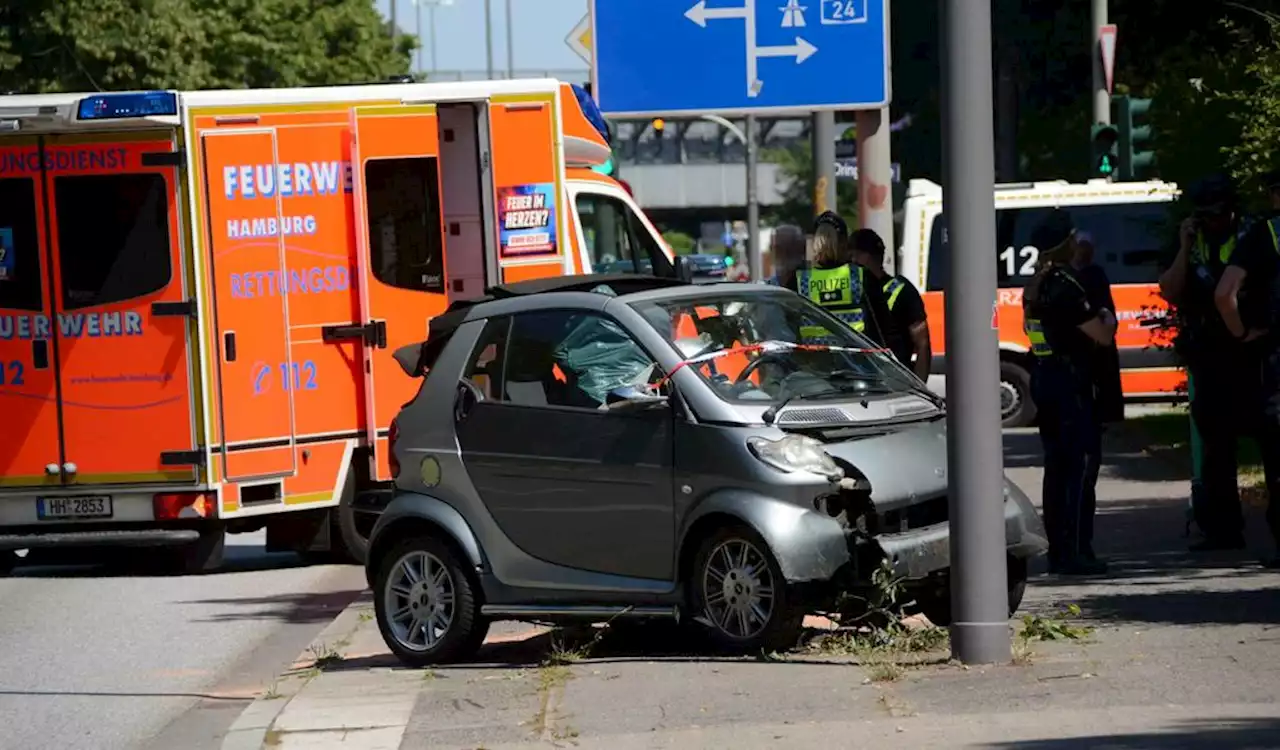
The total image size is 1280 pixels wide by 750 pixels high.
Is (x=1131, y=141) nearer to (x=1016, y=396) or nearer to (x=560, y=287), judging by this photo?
(x=1016, y=396)

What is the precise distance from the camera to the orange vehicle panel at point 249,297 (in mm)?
14148

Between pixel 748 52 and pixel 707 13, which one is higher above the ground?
pixel 707 13

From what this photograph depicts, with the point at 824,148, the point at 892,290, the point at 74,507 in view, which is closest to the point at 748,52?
the point at 892,290

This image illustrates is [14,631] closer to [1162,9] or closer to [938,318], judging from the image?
[1162,9]

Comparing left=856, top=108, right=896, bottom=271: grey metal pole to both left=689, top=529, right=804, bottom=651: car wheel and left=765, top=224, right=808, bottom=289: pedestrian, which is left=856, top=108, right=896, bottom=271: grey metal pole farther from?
left=689, top=529, right=804, bottom=651: car wheel

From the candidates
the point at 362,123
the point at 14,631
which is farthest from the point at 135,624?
the point at 362,123

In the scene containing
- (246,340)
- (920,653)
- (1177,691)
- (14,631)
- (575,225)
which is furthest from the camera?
(575,225)

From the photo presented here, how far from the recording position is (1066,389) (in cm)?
1109

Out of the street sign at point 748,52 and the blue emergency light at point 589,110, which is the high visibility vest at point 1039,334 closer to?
the street sign at point 748,52

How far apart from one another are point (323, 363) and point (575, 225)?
213 centimetres

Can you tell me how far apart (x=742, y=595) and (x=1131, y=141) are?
12432 mm

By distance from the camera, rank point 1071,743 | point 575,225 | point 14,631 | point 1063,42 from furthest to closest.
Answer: point 1063,42, point 575,225, point 14,631, point 1071,743

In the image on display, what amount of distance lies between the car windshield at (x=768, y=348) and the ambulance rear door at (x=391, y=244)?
4986 mm

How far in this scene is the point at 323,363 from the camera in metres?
14.4
